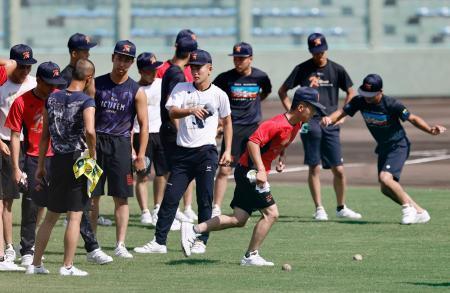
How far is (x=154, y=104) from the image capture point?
16953 mm

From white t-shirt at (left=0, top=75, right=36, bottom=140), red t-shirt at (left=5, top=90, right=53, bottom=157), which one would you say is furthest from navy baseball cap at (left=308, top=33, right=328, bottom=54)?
red t-shirt at (left=5, top=90, right=53, bottom=157)

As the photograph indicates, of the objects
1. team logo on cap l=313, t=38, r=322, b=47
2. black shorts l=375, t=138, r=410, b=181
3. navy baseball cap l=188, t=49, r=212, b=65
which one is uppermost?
navy baseball cap l=188, t=49, r=212, b=65

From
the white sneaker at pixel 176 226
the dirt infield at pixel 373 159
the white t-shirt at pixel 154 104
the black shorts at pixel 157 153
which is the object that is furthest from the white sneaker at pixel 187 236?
the dirt infield at pixel 373 159

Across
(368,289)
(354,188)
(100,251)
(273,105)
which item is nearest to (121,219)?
(100,251)

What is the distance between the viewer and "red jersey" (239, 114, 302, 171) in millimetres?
12750

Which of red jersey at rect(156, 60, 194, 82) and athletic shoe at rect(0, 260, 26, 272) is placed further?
red jersey at rect(156, 60, 194, 82)

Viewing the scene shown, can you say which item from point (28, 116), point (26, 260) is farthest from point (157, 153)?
point (28, 116)

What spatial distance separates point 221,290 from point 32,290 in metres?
1.70

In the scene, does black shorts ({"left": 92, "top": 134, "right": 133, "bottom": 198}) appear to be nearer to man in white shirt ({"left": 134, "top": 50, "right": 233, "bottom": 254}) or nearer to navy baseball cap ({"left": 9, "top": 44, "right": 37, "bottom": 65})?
man in white shirt ({"left": 134, "top": 50, "right": 233, "bottom": 254})

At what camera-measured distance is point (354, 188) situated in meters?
20.4

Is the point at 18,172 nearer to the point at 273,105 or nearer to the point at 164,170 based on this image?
the point at 164,170

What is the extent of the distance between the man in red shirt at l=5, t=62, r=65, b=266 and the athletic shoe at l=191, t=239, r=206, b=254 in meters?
1.76

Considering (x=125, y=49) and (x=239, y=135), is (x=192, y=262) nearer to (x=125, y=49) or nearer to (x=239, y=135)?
(x=125, y=49)

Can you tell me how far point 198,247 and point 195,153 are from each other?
103cm
